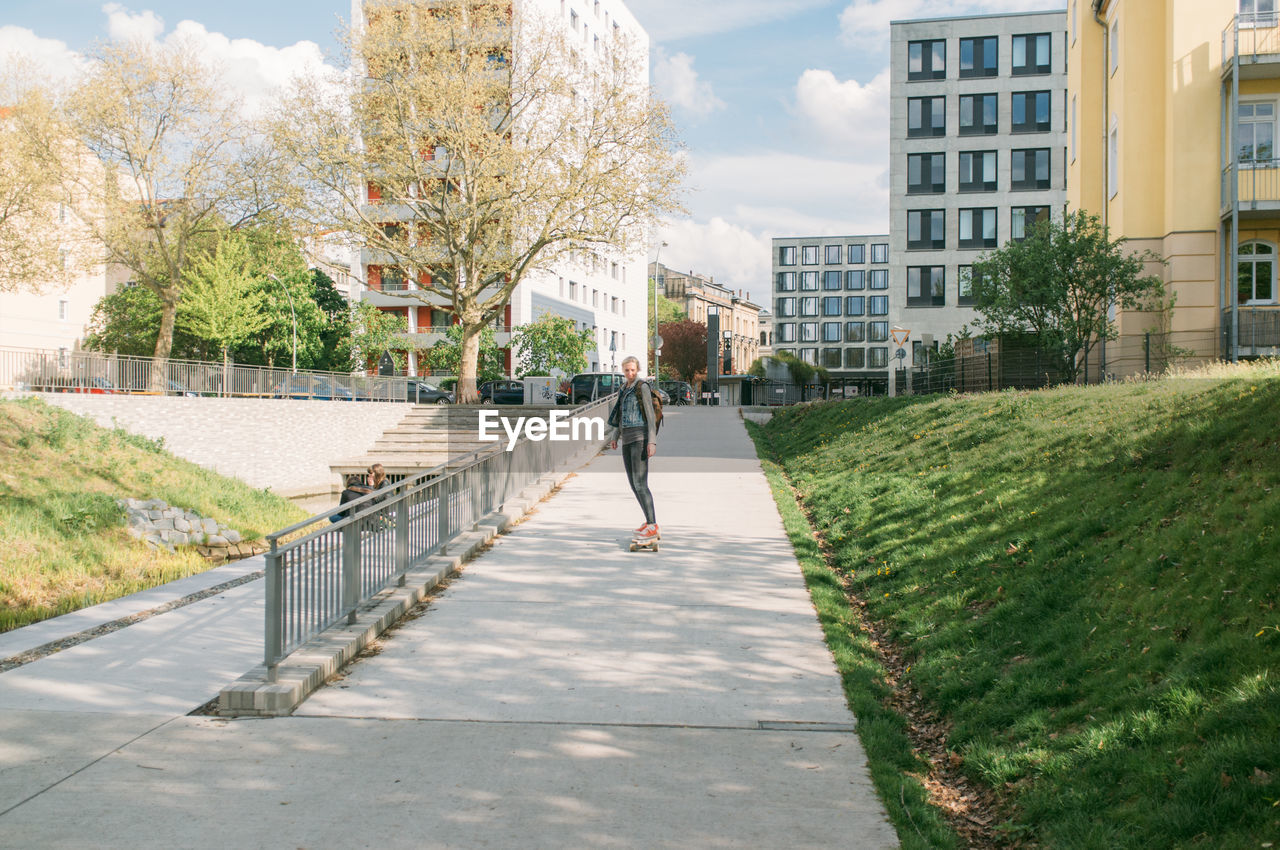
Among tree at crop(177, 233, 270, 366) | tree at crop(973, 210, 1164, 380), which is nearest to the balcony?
tree at crop(973, 210, 1164, 380)

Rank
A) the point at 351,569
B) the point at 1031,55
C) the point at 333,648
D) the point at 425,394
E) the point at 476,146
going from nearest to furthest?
the point at 333,648 → the point at 351,569 → the point at 476,146 → the point at 425,394 → the point at 1031,55

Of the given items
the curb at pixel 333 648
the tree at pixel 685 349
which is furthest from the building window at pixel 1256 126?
the tree at pixel 685 349

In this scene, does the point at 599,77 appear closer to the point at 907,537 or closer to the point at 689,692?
the point at 907,537

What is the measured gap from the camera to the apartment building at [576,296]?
6081cm

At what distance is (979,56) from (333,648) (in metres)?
54.5

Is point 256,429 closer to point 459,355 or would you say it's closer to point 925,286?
point 459,355

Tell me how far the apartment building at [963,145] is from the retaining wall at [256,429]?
1233 inches

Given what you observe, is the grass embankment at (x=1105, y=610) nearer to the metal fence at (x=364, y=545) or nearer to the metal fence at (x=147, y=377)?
the metal fence at (x=364, y=545)

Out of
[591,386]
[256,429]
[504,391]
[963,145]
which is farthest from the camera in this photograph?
[963,145]

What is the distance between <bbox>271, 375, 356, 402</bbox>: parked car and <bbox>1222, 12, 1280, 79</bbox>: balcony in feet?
83.7

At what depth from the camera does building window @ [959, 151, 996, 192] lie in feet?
174

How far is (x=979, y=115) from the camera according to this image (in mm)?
52938

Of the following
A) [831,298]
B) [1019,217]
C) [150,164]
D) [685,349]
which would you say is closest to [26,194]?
[150,164]

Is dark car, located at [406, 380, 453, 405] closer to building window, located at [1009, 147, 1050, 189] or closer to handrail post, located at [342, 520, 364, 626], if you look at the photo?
building window, located at [1009, 147, 1050, 189]
